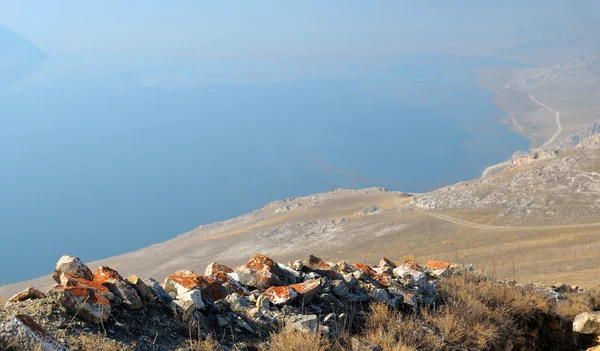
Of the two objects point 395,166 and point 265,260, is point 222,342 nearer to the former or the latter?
point 265,260

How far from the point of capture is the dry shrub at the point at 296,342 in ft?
16.4

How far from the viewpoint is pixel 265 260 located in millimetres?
7664

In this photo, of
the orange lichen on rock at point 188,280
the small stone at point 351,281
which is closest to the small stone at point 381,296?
the small stone at point 351,281

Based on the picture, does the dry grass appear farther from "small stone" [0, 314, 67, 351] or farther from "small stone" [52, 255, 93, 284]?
"small stone" [52, 255, 93, 284]

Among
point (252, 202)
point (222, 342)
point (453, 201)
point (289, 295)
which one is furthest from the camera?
point (252, 202)

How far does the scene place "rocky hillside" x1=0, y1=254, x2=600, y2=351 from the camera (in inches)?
195

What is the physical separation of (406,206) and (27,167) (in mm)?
161083

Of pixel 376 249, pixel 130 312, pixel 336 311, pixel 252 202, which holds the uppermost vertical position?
pixel 130 312

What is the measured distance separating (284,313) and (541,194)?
50057 millimetres

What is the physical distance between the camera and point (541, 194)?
50.2 metres

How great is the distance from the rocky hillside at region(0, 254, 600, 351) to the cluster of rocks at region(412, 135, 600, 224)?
4076 cm

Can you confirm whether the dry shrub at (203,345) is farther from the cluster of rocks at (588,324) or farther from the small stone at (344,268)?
the cluster of rocks at (588,324)

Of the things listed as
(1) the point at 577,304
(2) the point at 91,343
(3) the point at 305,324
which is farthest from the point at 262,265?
(1) the point at 577,304

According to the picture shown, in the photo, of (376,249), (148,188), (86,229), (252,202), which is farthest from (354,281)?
(148,188)
